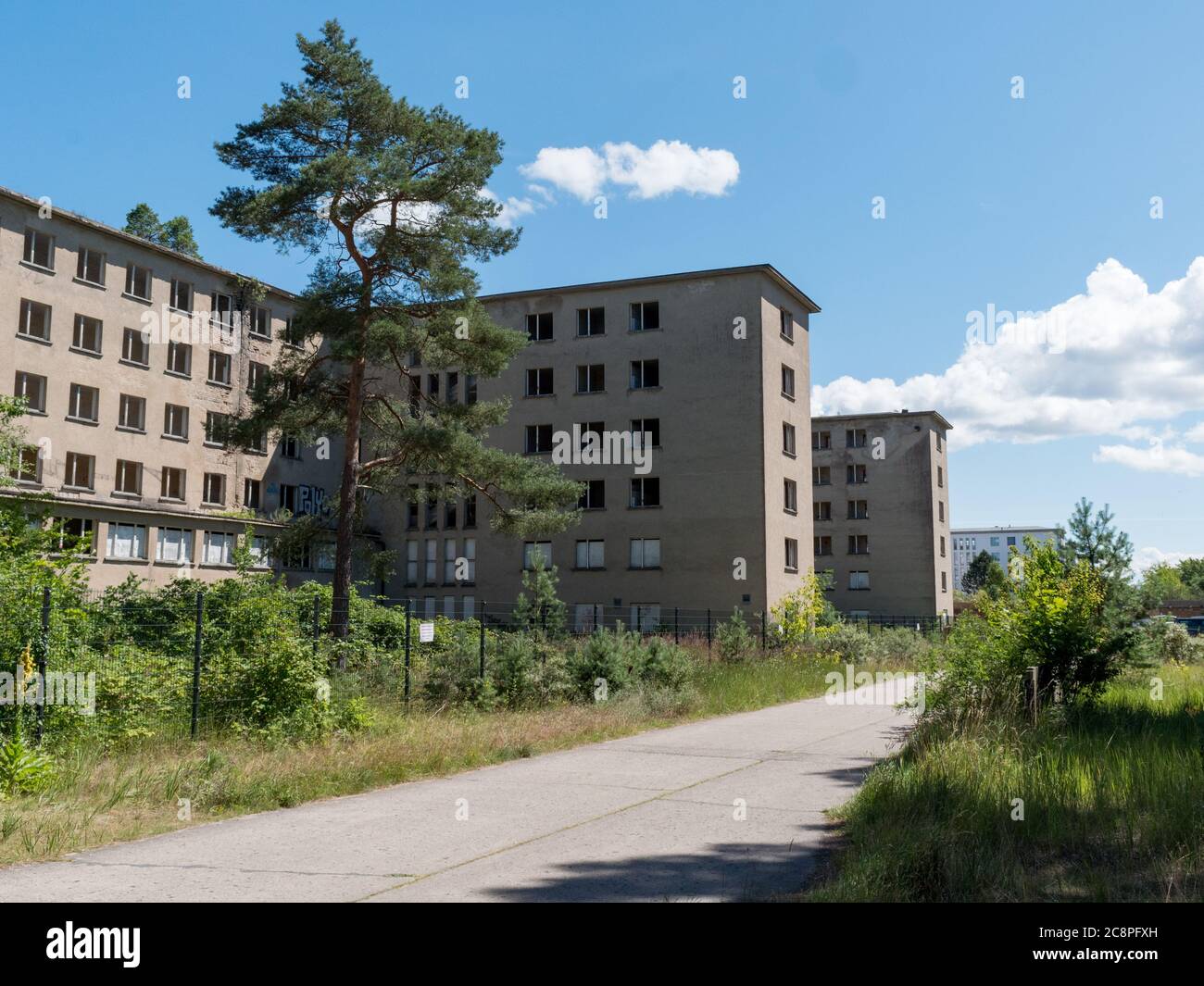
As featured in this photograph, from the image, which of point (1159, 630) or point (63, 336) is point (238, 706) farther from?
point (63, 336)

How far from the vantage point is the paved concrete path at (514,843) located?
6316 millimetres

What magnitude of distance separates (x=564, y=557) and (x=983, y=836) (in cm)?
3932

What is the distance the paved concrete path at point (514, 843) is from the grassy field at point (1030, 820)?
64 centimetres

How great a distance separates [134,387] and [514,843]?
37692 mm

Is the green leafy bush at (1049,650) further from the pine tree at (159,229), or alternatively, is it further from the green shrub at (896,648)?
the pine tree at (159,229)

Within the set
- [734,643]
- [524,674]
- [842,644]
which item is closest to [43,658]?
[524,674]

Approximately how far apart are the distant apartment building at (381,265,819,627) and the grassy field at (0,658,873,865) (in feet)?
89.2

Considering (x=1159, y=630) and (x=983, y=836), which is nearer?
(x=983, y=836)

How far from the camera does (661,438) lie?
147 ft

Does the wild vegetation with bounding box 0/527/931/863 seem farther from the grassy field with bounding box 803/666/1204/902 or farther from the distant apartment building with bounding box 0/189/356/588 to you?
the distant apartment building with bounding box 0/189/356/588

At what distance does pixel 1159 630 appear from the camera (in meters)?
12.6

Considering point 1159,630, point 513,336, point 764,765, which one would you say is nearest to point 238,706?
point 764,765

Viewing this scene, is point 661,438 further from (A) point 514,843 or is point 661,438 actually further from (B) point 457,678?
(A) point 514,843

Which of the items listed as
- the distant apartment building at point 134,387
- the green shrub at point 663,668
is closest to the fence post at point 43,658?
the green shrub at point 663,668
